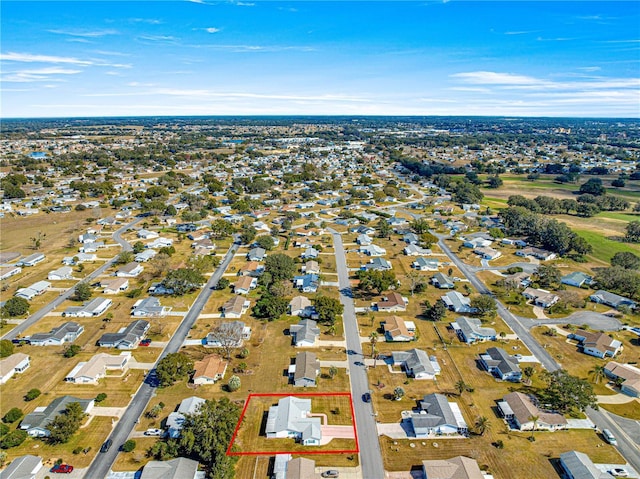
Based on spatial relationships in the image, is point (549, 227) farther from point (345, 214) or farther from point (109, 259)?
point (109, 259)

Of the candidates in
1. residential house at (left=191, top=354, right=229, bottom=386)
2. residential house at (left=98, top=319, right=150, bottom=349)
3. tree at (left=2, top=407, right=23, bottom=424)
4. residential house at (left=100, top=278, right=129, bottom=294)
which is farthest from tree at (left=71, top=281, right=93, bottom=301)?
residential house at (left=191, top=354, right=229, bottom=386)

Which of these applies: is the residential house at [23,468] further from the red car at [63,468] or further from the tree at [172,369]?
the tree at [172,369]

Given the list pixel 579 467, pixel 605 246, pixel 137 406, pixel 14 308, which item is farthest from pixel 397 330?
pixel 605 246

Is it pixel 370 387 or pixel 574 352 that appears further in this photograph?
pixel 574 352

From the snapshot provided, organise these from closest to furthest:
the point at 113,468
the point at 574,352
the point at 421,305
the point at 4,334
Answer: the point at 113,468
the point at 574,352
the point at 4,334
the point at 421,305

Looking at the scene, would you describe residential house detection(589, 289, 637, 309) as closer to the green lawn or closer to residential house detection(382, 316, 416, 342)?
the green lawn

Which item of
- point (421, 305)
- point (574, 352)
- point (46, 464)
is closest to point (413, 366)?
point (421, 305)
